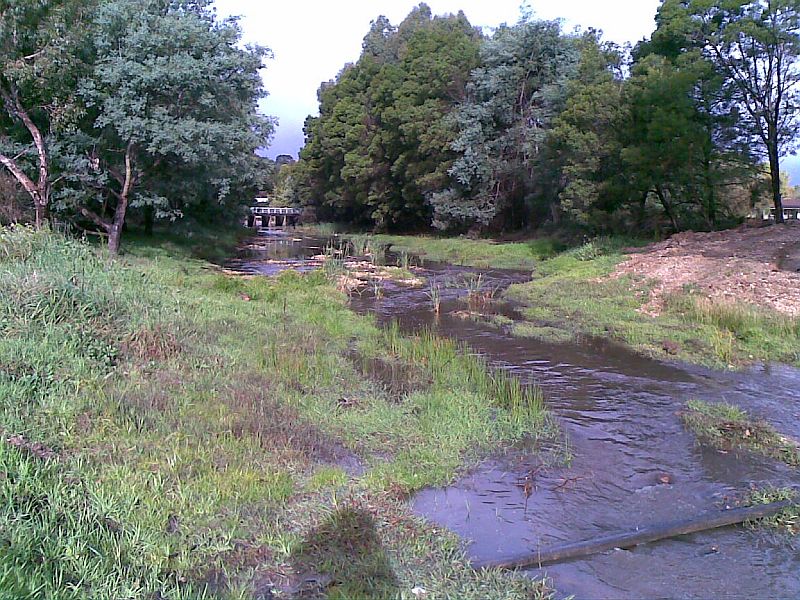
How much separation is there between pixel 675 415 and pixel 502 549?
456 centimetres

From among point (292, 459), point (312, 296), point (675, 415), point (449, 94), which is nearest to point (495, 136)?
point (449, 94)

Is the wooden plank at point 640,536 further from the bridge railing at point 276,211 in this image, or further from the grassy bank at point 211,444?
the bridge railing at point 276,211

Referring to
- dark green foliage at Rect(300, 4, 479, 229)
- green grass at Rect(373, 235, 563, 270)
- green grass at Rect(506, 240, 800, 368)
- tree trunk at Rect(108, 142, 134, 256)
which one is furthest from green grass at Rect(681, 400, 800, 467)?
dark green foliage at Rect(300, 4, 479, 229)

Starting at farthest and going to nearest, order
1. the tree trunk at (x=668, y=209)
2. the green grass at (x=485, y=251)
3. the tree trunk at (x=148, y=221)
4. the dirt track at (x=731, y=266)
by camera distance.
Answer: the green grass at (x=485, y=251) < the tree trunk at (x=148, y=221) < the tree trunk at (x=668, y=209) < the dirt track at (x=731, y=266)

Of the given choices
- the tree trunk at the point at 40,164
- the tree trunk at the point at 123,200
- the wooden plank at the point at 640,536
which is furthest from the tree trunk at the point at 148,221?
the wooden plank at the point at 640,536

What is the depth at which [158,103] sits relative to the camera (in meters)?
20.2

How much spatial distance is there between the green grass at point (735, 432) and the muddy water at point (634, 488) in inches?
7.9

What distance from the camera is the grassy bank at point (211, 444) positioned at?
15.2 feet

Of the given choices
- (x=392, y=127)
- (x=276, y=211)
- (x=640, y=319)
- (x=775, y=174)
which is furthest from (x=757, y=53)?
(x=276, y=211)

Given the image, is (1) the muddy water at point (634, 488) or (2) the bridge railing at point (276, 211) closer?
(1) the muddy water at point (634, 488)

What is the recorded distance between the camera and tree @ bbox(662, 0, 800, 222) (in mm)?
21141

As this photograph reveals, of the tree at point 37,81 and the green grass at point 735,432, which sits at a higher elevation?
the tree at point 37,81

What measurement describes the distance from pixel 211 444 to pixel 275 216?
219 feet

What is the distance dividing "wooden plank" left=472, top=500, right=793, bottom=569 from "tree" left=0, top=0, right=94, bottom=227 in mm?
15894
